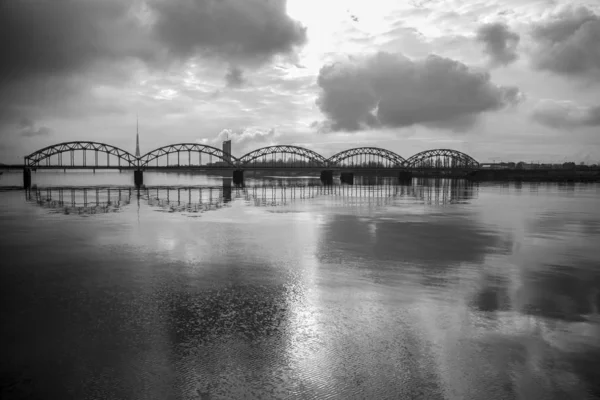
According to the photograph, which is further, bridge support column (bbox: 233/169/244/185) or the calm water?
bridge support column (bbox: 233/169/244/185)

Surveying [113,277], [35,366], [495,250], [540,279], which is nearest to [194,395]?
[35,366]

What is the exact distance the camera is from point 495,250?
23.0m

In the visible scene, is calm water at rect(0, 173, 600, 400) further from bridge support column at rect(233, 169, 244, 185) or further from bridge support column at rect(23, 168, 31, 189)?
bridge support column at rect(233, 169, 244, 185)

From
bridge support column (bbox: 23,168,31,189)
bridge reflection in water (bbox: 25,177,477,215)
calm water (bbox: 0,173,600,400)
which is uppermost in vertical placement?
bridge support column (bbox: 23,168,31,189)

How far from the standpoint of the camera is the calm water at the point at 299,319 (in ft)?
28.2

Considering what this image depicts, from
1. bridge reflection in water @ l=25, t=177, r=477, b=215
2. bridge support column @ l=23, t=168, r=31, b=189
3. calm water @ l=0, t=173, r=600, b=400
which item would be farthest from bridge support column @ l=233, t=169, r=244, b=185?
calm water @ l=0, t=173, r=600, b=400

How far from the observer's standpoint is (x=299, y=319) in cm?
1198

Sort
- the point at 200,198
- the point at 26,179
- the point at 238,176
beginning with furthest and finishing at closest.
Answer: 1. the point at 238,176
2. the point at 26,179
3. the point at 200,198

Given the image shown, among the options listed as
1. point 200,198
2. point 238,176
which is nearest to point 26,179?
point 238,176

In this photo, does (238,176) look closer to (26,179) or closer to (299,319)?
(26,179)

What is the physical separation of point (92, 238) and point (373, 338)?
70.7 ft

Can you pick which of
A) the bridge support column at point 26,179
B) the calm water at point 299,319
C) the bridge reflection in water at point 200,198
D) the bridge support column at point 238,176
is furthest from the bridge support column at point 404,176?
the calm water at point 299,319

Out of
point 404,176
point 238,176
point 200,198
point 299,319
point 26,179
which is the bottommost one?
point 299,319

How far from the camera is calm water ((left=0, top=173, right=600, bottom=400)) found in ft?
28.2
